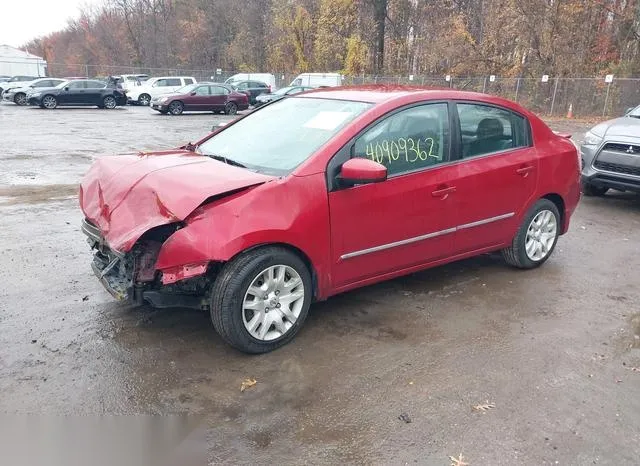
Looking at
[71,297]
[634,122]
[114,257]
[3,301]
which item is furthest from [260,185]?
[634,122]

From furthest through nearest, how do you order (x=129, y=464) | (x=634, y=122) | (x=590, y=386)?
(x=634, y=122)
(x=590, y=386)
(x=129, y=464)

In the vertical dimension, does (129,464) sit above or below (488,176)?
below

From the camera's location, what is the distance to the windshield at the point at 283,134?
13.2ft

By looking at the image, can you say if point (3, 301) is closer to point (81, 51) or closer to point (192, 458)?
point (192, 458)

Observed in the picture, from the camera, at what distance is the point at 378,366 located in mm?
3609

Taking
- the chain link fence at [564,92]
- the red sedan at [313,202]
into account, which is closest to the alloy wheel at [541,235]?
the red sedan at [313,202]

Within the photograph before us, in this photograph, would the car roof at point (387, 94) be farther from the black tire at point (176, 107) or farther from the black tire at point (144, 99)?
the black tire at point (144, 99)

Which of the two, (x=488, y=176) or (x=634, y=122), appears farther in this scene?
(x=634, y=122)

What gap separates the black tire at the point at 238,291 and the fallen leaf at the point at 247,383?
0.27 meters

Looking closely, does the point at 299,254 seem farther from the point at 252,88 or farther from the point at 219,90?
the point at 252,88

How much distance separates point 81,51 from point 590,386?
227 feet

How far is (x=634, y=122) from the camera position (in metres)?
7.99

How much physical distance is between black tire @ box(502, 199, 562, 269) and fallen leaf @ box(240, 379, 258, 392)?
304 centimetres

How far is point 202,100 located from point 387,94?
22.6 m
